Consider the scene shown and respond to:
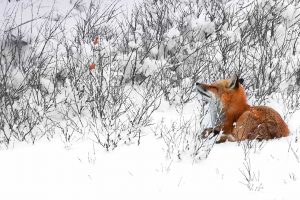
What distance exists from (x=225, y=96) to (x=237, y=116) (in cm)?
26

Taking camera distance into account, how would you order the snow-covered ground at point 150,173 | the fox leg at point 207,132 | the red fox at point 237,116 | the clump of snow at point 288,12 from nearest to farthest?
the snow-covered ground at point 150,173, the red fox at point 237,116, the fox leg at point 207,132, the clump of snow at point 288,12

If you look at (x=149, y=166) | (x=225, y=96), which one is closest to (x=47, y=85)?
(x=149, y=166)

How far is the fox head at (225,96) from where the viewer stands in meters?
4.89

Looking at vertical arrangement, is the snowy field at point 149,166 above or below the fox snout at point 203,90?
below

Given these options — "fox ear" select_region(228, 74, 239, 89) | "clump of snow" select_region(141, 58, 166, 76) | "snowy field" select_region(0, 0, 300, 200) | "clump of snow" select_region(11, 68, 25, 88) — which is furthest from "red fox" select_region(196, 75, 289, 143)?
"clump of snow" select_region(11, 68, 25, 88)

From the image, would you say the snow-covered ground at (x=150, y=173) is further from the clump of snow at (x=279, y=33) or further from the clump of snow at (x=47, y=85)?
the clump of snow at (x=279, y=33)

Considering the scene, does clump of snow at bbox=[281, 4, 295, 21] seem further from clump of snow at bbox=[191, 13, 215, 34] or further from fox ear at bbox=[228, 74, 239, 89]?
fox ear at bbox=[228, 74, 239, 89]

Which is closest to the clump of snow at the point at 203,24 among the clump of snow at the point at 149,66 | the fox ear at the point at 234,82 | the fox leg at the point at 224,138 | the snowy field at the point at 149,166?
the clump of snow at the point at 149,66

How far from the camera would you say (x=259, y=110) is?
15.6ft

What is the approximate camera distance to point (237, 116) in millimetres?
4930

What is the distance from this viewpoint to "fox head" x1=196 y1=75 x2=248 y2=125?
16.0ft

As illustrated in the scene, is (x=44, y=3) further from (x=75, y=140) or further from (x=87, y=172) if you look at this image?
(x=87, y=172)

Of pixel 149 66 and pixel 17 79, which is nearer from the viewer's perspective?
pixel 17 79

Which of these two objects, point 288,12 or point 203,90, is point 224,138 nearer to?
point 203,90
